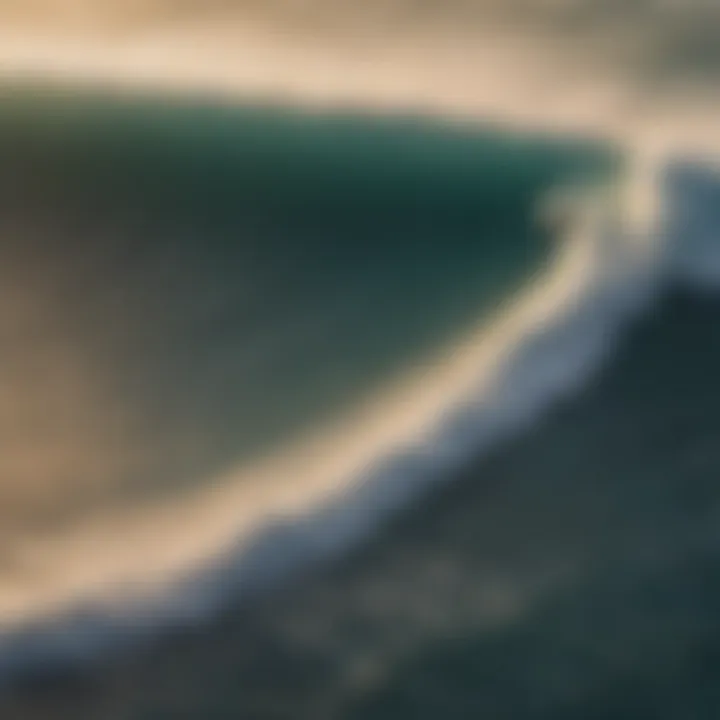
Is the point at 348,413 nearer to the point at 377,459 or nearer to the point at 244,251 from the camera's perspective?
the point at 377,459

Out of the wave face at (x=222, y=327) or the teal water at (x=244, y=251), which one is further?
the teal water at (x=244, y=251)

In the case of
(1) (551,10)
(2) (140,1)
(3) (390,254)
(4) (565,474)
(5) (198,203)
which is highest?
(2) (140,1)

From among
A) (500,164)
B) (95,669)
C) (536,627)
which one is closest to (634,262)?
(500,164)

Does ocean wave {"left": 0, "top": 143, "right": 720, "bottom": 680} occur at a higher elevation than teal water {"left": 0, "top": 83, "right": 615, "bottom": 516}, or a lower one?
lower

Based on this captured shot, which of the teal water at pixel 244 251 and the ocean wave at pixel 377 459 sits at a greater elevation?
the teal water at pixel 244 251

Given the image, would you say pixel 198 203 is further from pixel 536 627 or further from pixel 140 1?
pixel 536 627

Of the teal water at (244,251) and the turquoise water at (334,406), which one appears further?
the teal water at (244,251)

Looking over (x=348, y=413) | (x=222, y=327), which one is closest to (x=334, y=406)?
(x=348, y=413)

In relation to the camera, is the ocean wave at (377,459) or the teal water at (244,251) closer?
the ocean wave at (377,459)
